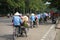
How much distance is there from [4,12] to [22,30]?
6272 cm

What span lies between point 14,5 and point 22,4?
2122 mm

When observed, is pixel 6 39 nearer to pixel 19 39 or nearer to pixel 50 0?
pixel 19 39

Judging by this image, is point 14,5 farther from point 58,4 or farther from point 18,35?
point 18,35

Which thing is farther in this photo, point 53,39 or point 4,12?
point 4,12

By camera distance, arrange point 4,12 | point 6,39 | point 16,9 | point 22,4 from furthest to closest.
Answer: point 4,12 → point 16,9 → point 22,4 → point 6,39

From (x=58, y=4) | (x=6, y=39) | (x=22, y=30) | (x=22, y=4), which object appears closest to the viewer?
(x=6, y=39)

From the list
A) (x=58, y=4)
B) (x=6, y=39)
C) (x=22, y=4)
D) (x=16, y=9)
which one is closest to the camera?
(x=6, y=39)

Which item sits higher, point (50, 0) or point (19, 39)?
point (50, 0)

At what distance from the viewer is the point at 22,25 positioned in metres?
17.3

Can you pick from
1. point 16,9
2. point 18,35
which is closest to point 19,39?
point 18,35

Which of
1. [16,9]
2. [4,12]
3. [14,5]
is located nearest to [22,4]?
[14,5]

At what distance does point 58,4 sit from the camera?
145 feet

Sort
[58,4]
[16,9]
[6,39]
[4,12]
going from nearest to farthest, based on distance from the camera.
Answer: [6,39]
[58,4]
[16,9]
[4,12]

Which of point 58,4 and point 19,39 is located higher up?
point 58,4
